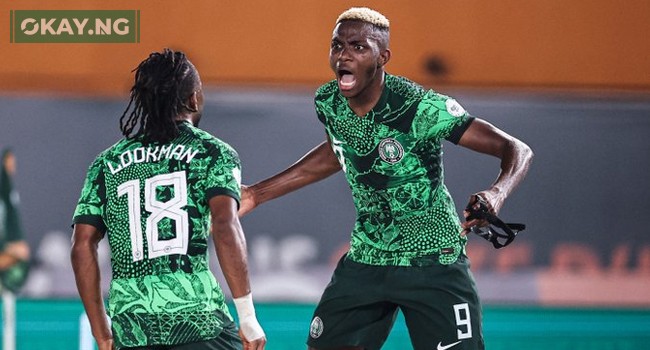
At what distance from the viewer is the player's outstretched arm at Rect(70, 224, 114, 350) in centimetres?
359

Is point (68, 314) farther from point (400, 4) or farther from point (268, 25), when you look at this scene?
point (400, 4)

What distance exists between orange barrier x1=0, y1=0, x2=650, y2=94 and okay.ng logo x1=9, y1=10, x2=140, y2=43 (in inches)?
1.4

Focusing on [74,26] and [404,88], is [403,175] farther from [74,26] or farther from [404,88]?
[74,26]

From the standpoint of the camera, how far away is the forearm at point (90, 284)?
3.59 meters

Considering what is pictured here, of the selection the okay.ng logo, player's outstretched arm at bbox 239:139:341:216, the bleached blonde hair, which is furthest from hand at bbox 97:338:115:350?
the okay.ng logo

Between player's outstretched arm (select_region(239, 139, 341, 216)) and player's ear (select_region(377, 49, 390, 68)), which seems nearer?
player's ear (select_region(377, 49, 390, 68))

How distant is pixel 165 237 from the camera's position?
11.4 feet

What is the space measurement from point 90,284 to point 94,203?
26 cm

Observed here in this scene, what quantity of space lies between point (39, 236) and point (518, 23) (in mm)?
3028

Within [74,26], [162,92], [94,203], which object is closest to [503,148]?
[162,92]

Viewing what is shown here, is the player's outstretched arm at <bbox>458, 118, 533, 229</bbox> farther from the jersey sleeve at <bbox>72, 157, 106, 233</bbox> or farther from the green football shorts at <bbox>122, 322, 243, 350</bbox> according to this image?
the jersey sleeve at <bbox>72, 157, 106, 233</bbox>

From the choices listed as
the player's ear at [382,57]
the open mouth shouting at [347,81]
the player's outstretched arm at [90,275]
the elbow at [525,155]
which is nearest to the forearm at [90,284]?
the player's outstretched arm at [90,275]

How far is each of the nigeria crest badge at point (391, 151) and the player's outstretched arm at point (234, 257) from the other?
82cm

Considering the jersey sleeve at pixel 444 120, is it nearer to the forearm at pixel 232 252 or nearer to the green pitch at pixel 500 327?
the forearm at pixel 232 252
